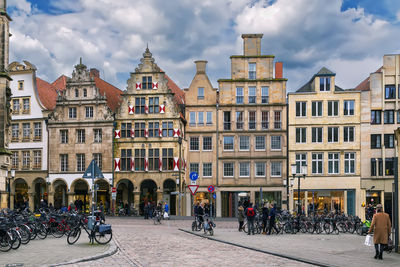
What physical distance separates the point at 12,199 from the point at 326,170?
99.2 ft

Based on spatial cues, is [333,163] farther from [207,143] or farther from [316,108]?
[207,143]

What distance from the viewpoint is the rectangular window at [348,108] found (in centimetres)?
5322

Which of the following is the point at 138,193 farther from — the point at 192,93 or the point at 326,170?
the point at 326,170

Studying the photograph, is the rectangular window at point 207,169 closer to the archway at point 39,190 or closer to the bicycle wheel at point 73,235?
the archway at point 39,190

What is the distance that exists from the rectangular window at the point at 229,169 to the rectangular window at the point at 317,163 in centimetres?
755

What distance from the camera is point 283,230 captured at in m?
29.8

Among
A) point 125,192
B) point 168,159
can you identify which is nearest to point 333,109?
point 168,159

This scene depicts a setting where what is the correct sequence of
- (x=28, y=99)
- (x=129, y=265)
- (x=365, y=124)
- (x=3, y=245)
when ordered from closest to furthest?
(x=129, y=265) → (x=3, y=245) → (x=365, y=124) → (x=28, y=99)

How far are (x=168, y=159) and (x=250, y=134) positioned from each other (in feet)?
26.8

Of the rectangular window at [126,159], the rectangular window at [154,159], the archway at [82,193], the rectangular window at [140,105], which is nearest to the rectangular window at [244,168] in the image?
the rectangular window at [154,159]

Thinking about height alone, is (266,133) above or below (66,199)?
above

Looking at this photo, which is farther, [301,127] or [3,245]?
[301,127]

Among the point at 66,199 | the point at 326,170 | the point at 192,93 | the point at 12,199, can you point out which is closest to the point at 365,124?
the point at 326,170

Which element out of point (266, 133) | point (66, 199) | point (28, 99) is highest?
point (28, 99)
